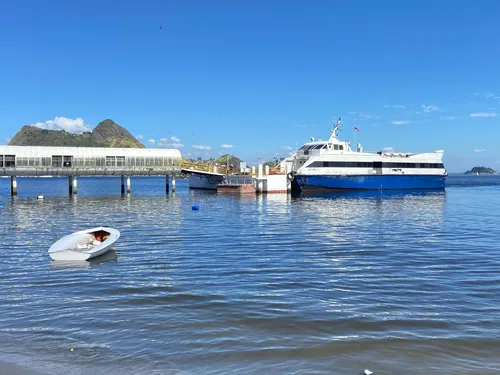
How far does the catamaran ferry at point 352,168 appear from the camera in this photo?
66.8 m

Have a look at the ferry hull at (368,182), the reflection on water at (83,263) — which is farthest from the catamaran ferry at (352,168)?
the reflection on water at (83,263)

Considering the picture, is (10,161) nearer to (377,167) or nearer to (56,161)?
(56,161)

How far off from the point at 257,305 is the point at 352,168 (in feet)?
197

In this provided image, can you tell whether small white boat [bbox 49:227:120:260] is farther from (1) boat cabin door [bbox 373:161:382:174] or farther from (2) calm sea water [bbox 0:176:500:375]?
(1) boat cabin door [bbox 373:161:382:174]

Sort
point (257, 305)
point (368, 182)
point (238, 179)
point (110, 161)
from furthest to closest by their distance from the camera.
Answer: point (368, 182)
point (238, 179)
point (110, 161)
point (257, 305)

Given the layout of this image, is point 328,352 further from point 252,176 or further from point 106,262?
point 252,176

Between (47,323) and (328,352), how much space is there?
7.33m

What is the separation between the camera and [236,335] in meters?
10.7

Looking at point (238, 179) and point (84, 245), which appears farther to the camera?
point (238, 179)

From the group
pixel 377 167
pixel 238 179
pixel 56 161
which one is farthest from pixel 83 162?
pixel 377 167

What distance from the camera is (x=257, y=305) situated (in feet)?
42.3

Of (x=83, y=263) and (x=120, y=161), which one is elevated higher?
(x=120, y=161)

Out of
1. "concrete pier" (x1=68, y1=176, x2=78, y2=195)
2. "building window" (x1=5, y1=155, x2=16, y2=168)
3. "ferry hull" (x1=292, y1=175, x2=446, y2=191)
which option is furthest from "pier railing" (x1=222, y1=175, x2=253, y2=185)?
"building window" (x1=5, y1=155, x2=16, y2=168)

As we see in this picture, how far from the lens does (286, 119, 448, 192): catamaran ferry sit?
66812mm
